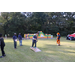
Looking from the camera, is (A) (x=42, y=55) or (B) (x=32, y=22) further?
(B) (x=32, y=22)

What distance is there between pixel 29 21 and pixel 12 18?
6.67m

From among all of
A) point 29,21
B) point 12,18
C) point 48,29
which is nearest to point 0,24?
point 12,18

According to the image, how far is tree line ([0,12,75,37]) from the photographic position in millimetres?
25391

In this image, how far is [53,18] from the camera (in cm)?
3469

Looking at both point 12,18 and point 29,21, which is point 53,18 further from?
point 12,18

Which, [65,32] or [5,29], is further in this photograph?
[65,32]

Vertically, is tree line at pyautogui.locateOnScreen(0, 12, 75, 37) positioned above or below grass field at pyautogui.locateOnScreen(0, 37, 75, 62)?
above

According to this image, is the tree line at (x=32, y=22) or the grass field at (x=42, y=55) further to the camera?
the tree line at (x=32, y=22)

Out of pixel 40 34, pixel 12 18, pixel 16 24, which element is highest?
pixel 12 18

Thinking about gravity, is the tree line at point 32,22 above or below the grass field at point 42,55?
above

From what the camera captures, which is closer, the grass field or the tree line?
the grass field

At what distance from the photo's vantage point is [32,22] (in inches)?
1101

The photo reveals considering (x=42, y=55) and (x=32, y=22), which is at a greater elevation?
(x=32, y=22)

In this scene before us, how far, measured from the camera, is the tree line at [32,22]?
83.3ft
